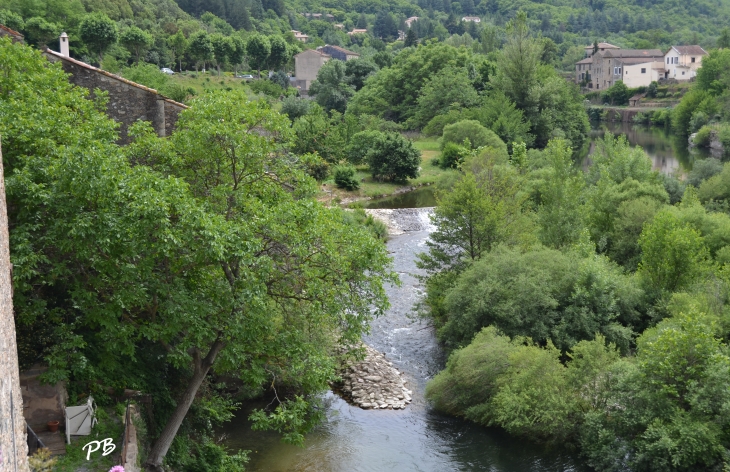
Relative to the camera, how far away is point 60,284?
14492 mm

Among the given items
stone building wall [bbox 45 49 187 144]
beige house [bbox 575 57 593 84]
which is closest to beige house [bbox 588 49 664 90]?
beige house [bbox 575 57 593 84]

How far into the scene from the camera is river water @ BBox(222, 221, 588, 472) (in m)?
18.9

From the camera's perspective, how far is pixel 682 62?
130 meters

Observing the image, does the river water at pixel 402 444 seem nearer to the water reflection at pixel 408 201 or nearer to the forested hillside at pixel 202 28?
the water reflection at pixel 408 201

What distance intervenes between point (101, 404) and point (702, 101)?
8543 centimetres

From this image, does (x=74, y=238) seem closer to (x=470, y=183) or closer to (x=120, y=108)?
(x=120, y=108)

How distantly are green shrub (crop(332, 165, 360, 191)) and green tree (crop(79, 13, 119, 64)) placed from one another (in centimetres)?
3503

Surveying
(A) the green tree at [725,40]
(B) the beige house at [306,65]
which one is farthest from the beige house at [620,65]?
(B) the beige house at [306,65]

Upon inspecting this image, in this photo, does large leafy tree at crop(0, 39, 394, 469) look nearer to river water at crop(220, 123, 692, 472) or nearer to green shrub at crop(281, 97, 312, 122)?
river water at crop(220, 123, 692, 472)

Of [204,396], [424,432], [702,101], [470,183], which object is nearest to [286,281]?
[204,396]

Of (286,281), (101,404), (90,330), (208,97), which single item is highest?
(208,97)

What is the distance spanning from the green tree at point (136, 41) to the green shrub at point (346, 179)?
4161 cm

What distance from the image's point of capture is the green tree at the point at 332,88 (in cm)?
8438

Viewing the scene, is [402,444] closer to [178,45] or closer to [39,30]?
[39,30]
